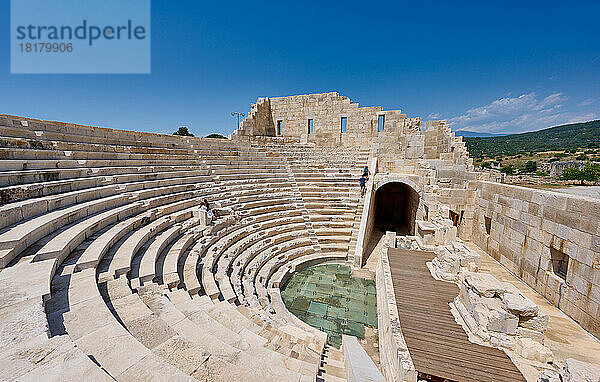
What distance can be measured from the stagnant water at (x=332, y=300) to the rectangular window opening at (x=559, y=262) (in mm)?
4575

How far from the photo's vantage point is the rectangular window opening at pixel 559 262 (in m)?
6.19

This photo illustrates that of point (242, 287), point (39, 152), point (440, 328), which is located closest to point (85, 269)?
point (242, 287)

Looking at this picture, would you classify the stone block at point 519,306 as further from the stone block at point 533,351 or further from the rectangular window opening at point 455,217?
the rectangular window opening at point 455,217

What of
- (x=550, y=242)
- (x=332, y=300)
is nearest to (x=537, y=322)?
(x=550, y=242)

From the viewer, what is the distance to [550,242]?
6484 mm

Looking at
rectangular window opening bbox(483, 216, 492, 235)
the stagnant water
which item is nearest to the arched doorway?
rectangular window opening bbox(483, 216, 492, 235)

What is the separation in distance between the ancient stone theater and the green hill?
77.7 meters

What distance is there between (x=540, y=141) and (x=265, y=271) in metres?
120

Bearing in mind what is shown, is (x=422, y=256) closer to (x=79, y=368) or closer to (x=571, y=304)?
(x=571, y=304)

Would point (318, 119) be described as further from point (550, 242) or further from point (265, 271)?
point (550, 242)

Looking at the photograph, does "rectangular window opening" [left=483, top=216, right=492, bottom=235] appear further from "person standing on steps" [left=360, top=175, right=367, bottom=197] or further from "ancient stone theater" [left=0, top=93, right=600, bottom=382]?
"person standing on steps" [left=360, top=175, right=367, bottom=197]

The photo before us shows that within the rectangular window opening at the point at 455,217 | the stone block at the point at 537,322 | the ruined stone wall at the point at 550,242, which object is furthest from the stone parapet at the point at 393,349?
the rectangular window opening at the point at 455,217

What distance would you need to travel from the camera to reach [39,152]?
680cm

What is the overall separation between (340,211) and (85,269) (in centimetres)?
965
